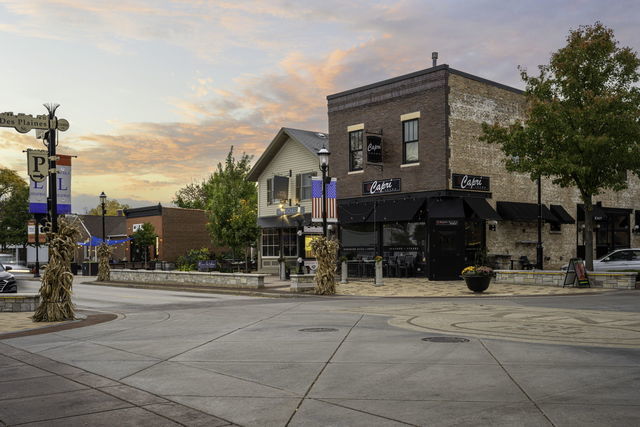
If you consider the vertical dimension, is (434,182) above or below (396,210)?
above

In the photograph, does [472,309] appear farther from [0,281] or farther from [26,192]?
[26,192]

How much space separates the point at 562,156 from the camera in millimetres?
24656

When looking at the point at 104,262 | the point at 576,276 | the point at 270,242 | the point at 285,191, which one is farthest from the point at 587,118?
the point at 104,262

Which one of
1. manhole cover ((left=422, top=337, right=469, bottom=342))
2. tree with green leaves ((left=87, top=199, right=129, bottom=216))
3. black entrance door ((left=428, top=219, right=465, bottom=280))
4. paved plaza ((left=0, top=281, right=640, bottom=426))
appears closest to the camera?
paved plaza ((left=0, top=281, right=640, bottom=426))

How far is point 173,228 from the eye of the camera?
187 ft

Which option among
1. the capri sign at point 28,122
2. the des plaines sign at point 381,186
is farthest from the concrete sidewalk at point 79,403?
the des plaines sign at point 381,186

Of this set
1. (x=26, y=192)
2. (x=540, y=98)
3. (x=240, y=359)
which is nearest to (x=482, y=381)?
(x=240, y=359)

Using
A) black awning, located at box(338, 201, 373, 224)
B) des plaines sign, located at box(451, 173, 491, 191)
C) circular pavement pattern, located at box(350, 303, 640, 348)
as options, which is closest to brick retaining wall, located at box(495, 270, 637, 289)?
des plaines sign, located at box(451, 173, 491, 191)

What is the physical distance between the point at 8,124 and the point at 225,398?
10.6 m

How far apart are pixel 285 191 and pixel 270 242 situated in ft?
12.9

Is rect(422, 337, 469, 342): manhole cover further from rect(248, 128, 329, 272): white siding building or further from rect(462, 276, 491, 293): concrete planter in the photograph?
rect(248, 128, 329, 272): white siding building

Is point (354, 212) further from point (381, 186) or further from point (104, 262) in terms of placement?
point (104, 262)

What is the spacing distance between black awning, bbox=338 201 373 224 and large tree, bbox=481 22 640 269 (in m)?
8.83

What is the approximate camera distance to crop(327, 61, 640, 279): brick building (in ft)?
96.6
